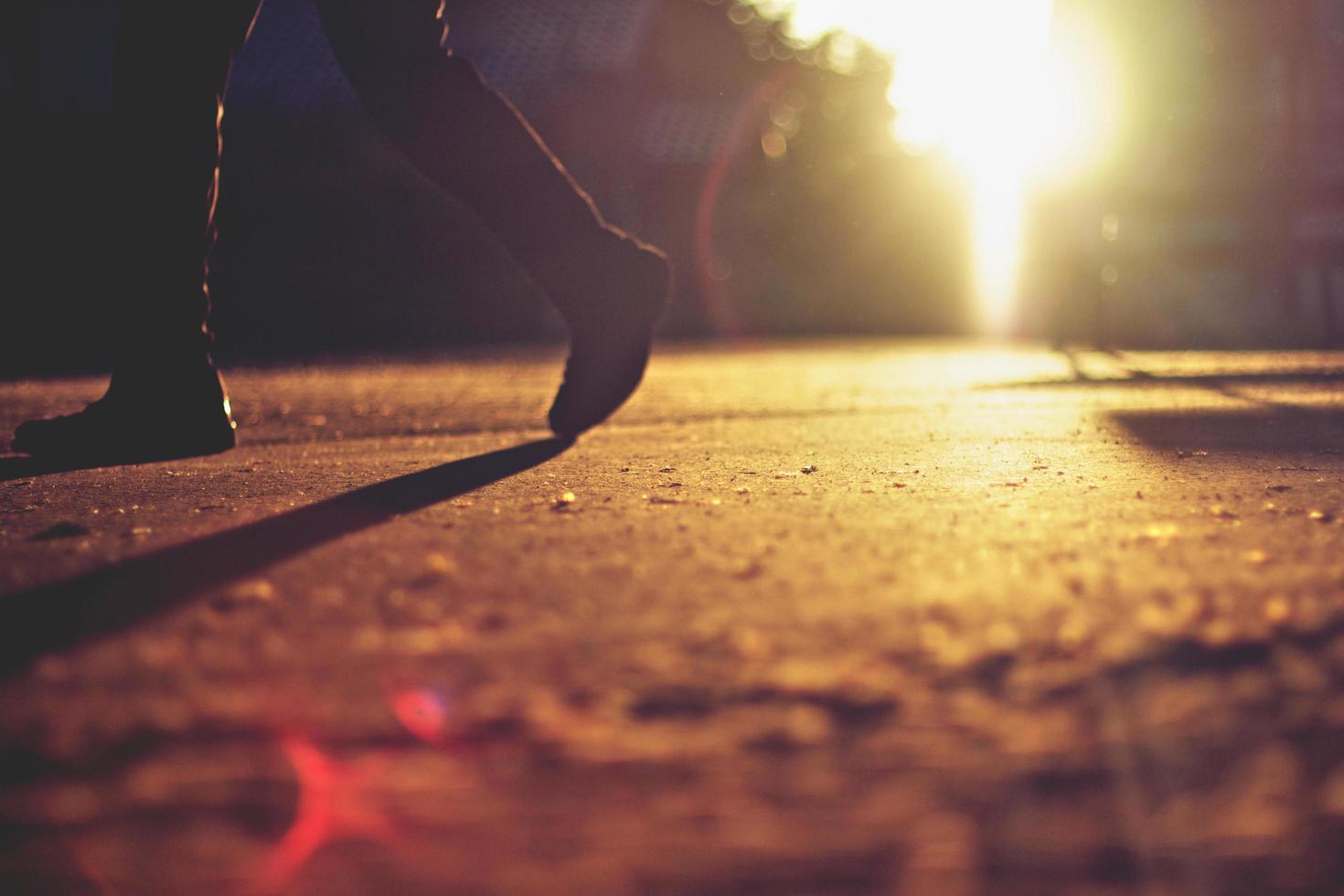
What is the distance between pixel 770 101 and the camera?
21422mm

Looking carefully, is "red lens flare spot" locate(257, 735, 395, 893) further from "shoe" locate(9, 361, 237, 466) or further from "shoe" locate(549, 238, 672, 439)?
"shoe" locate(549, 238, 672, 439)

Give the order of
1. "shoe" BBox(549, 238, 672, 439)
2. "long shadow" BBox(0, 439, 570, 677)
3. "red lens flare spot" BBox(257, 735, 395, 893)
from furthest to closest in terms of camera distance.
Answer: "shoe" BBox(549, 238, 672, 439), "long shadow" BBox(0, 439, 570, 677), "red lens flare spot" BBox(257, 735, 395, 893)

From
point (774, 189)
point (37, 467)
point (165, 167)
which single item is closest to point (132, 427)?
point (37, 467)

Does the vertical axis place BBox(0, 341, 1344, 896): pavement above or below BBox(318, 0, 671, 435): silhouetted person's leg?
below

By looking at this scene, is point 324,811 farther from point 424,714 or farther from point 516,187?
point 516,187

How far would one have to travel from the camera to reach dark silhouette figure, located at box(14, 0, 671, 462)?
3143 mm

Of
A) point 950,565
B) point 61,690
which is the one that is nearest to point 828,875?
point 61,690

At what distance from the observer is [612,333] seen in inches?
138

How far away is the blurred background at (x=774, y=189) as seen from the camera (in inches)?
436

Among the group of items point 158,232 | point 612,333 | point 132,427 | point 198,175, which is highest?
point 198,175

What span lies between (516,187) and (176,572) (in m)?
1.74

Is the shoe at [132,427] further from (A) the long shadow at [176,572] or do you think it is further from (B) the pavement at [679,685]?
(A) the long shadow at [176,572]

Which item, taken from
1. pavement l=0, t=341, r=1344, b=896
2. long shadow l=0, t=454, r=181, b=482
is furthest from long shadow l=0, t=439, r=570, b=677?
long shadow l=0, t=454, r=181, b=482

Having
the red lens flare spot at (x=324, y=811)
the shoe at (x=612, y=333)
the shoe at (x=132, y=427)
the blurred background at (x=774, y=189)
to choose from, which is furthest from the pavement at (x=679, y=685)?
the blurred background at (x=774, y=189)
